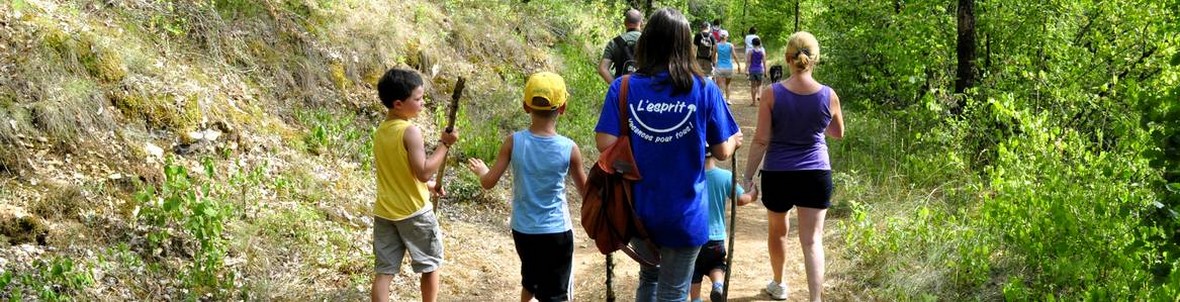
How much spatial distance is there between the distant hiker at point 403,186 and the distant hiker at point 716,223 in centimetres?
130

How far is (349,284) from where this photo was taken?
5.49 metres

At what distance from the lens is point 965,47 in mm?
9094

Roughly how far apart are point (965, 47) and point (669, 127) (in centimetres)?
672

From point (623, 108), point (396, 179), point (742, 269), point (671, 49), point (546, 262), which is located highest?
point (671, 49)

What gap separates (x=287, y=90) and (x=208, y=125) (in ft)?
5.02

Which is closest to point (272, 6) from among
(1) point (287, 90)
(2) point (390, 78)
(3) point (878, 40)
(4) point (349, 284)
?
(1) point (287, 90)

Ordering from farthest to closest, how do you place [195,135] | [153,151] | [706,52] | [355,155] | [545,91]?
1. [706,52]
2. [355,155]
3. [195,135]
4. [153,151]
5. [545,91]

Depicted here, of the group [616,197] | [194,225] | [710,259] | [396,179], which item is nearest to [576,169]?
[616,197]

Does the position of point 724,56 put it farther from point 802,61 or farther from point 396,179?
point 396,179

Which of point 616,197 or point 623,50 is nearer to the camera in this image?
point 616,197

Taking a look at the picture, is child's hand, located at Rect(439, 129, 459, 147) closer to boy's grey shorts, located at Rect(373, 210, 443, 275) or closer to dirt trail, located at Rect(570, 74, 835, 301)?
boy's grey shorts, located at Rect(373, 210, 443, 275)

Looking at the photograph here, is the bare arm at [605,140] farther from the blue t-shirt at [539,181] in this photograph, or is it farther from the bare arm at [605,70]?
the bare arm at [605,70]

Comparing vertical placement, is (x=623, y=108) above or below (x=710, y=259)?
above

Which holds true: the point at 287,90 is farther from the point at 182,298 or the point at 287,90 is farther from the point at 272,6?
the point at 182,298
